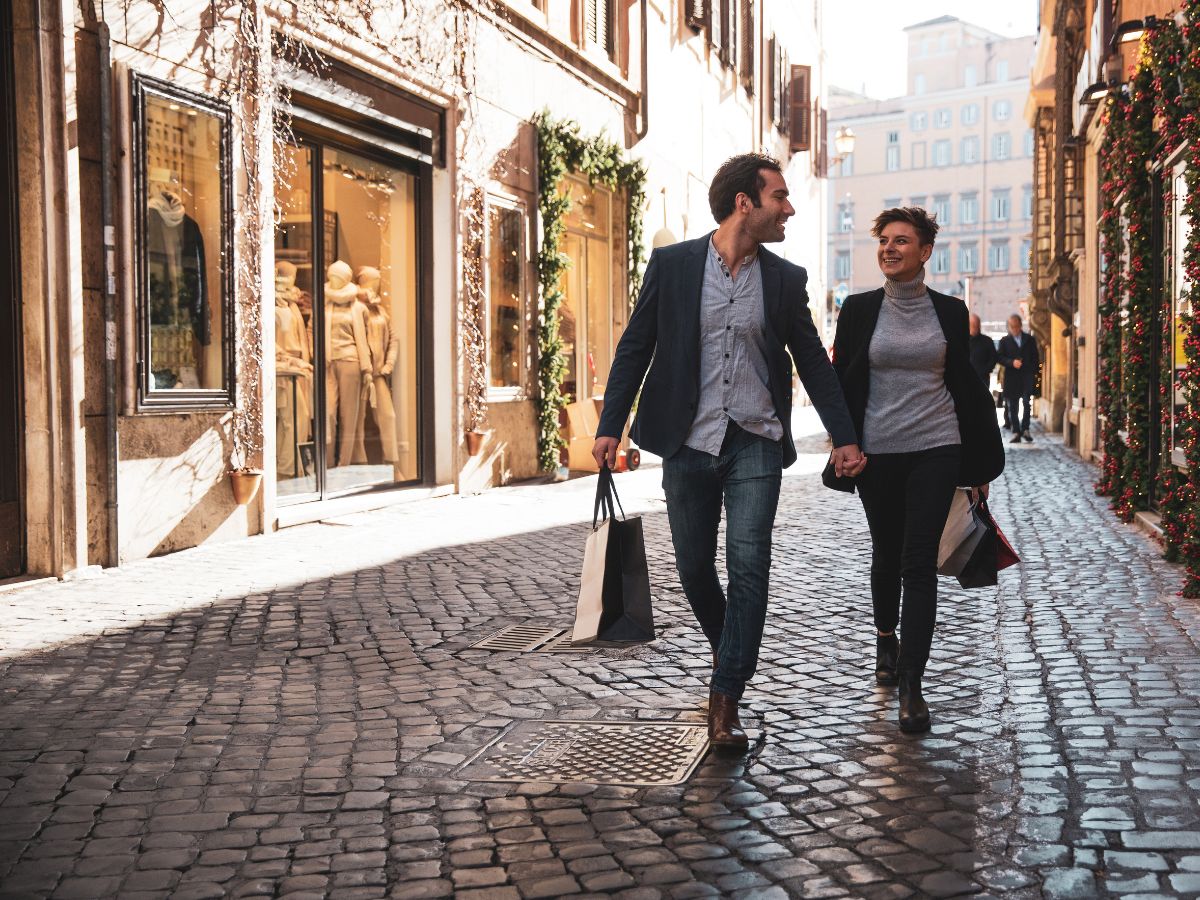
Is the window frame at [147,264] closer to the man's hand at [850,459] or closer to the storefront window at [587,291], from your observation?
the man's hand at [850,459]

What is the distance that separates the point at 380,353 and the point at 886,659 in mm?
8128

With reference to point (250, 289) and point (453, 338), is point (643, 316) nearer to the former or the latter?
point (250, 289)

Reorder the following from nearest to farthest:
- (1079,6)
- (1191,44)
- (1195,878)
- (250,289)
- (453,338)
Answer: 1. (1195,878)
2. (1191,44)
3. (250,289)
4. (453,338)
5. (1079,6)

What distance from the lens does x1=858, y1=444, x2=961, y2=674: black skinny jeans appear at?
15.6 feet

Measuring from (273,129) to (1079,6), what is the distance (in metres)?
15.7

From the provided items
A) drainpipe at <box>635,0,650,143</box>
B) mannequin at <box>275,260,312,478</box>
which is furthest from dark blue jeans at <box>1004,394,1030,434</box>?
mannequin at <box>275,260,312,478</box>

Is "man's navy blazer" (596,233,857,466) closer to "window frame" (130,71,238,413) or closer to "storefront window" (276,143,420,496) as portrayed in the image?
"window frame" (130,71,238,413)

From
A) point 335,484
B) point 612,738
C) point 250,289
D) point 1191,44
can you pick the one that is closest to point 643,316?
point 612,738

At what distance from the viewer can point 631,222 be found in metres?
18.5

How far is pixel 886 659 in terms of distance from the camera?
5.34 meters

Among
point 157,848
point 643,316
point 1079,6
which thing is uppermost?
point 1079,6

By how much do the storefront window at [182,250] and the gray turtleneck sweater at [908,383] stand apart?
5322 millimetres

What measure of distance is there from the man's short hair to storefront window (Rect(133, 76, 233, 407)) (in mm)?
5263

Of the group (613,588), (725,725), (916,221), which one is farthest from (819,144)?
(725,725)
